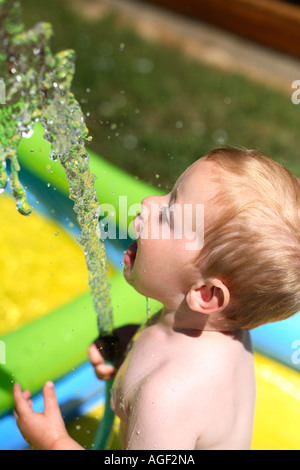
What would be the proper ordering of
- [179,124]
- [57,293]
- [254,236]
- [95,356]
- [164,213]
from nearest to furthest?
[254,236]
[164,213]
[95,356]
[57,293]
[179,124]

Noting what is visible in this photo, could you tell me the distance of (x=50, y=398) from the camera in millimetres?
1381

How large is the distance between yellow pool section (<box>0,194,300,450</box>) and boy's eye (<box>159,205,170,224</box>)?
0.61m

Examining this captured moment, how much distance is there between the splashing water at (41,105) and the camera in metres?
1.10

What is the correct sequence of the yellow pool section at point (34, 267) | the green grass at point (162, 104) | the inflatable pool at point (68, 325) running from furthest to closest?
the green grass at point (162, 104)
the yellow pool section at point (34, 267)
the inflatable pool at point (68, 325)

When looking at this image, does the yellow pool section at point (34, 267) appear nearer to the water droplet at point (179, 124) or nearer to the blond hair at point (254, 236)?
the blond hair at point (254, 236)

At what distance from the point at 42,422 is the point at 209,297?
0.49 m

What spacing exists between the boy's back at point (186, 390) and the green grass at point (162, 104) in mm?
1518

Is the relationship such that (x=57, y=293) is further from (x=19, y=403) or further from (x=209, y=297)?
(x=209, y=297)

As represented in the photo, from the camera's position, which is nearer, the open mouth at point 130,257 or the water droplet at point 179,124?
the open mouth at point 130,257

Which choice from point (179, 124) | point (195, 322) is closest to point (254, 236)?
point (195, 322)

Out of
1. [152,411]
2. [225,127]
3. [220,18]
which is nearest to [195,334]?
[152,411]
